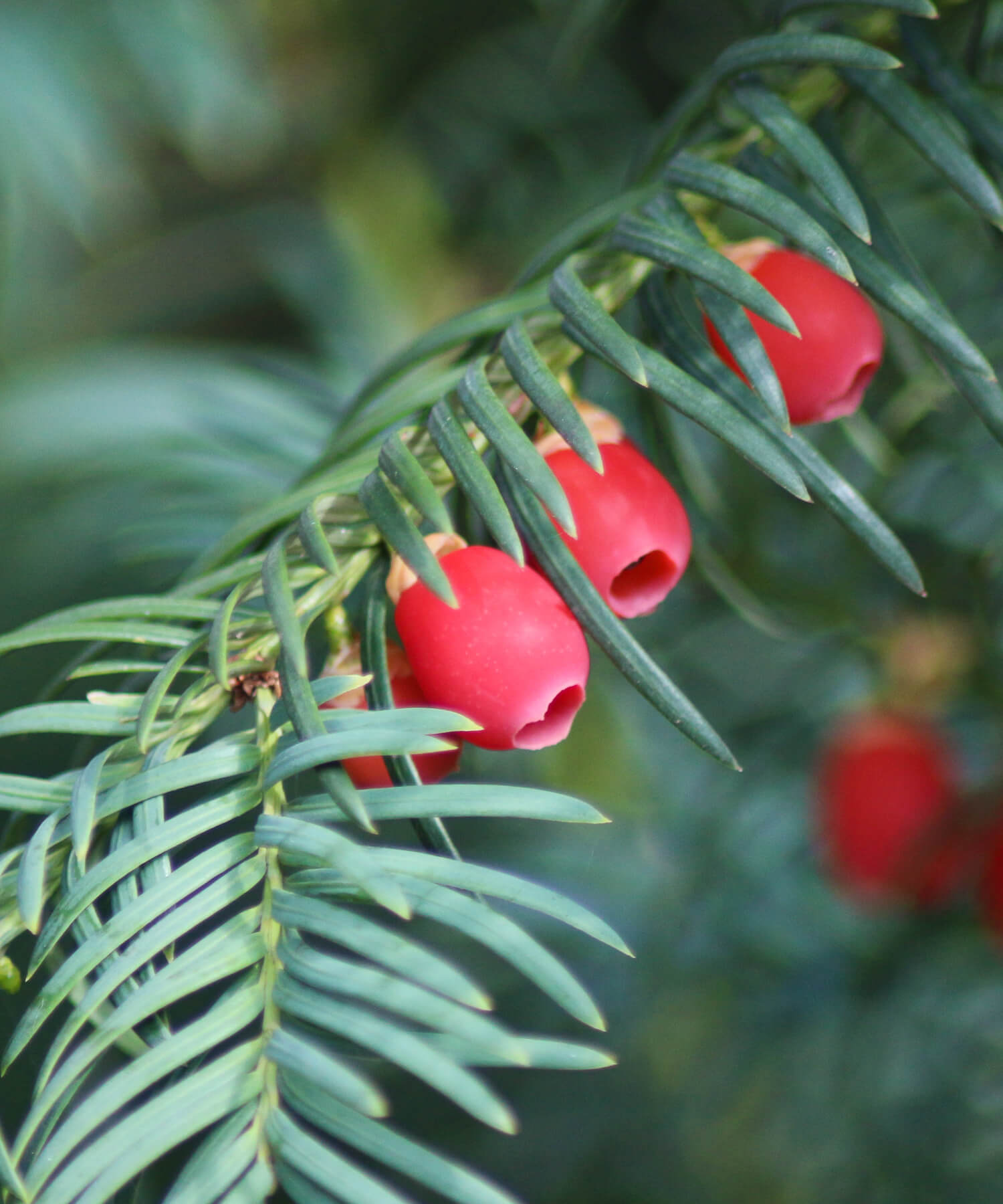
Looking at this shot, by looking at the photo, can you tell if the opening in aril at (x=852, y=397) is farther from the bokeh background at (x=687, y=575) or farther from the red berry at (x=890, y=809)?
the red berry at (x=890, y=809)

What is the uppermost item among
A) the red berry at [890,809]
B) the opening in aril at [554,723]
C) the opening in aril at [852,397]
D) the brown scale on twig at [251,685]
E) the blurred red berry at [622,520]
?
the brown scale on twig at [251,685]

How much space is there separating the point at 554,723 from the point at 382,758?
0.07 m

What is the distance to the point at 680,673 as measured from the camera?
894 mm

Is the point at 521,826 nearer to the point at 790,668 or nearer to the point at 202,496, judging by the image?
the point at 790,668

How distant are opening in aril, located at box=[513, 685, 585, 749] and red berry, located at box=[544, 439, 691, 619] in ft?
0.14

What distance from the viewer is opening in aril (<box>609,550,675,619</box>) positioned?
402mm

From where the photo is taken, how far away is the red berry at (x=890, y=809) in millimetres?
764

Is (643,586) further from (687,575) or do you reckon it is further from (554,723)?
(687,575)

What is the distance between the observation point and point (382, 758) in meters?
0.38

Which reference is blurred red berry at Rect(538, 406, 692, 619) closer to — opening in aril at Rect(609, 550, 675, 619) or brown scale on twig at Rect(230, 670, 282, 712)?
opening in aril at Rect(609, 550, 675, 619)

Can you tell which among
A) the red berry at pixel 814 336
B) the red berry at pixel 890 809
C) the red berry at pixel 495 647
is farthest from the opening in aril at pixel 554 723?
the red berry at pixel 890 809

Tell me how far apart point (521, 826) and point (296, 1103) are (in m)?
0.73

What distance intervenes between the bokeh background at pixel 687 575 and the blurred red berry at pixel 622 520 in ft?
0.44

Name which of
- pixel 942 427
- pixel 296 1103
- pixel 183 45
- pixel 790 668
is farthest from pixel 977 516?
pixel 183 45
